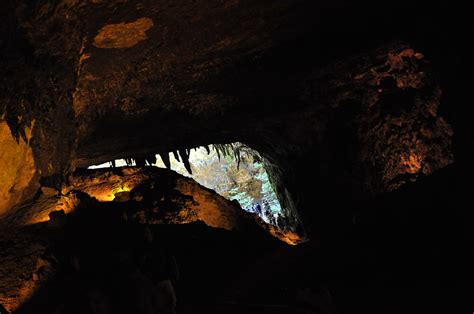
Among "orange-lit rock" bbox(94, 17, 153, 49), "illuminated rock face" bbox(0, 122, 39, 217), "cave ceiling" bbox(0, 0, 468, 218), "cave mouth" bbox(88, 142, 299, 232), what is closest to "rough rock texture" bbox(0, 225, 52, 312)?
"cave ceiling" bbox(0, 0, 468, 218)

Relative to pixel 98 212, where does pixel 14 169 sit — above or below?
above

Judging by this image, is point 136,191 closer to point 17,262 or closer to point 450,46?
point 17,262

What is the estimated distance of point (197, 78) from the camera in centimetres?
557

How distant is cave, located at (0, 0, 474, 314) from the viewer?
2932mm

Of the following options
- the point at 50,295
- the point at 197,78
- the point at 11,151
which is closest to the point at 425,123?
the point at 197,78

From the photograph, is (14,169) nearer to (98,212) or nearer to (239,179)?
(98,212)

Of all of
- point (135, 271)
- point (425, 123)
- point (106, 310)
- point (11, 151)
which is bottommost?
point (106, 310)

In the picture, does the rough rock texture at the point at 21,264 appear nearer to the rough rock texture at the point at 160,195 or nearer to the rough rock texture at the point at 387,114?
the rough rock texture at the point at 160,195

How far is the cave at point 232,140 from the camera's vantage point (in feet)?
9.62

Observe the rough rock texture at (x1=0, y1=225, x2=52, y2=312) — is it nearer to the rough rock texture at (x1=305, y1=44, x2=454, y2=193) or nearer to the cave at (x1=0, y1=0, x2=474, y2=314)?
the cave at (x1=0, y1=0, x2=474, y2=314)

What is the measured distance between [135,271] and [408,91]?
536 cm

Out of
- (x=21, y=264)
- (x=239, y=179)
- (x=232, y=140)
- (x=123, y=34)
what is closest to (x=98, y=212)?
(x=21, y=264)

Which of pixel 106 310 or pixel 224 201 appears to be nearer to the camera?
pixel 106 310

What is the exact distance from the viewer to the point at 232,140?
8.94 meters
